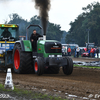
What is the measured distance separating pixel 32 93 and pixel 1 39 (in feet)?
30.9

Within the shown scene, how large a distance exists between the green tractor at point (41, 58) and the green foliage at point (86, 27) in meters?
61.6

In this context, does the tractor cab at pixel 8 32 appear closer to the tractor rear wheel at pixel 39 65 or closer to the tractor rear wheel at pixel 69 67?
the tractor rear wheel at pixel 39 65

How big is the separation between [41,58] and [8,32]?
194 inches

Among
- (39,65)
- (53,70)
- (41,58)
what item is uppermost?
(41,58)

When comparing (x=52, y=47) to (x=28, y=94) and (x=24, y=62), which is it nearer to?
(x=24, y=62)

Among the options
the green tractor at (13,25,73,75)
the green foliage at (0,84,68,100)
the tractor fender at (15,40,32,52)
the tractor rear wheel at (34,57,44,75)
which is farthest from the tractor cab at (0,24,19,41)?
the green foliage at (0,84,68,100)

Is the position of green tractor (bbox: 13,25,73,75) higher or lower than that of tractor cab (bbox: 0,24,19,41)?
lower

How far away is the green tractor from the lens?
12.5 m

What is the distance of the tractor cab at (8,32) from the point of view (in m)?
16.4

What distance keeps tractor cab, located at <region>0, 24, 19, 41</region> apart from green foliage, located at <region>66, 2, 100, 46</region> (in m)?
58.3

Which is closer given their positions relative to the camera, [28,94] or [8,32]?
[28,94]

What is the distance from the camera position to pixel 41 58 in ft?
40.9

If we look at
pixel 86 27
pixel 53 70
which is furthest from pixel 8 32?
pixel 86 27

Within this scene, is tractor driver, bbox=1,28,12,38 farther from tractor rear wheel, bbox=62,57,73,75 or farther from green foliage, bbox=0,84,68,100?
green foliage, bbox=0,84,68,100
